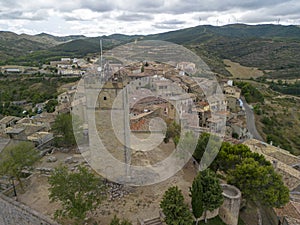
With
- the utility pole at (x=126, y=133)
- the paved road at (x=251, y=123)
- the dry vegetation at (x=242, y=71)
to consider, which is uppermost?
the utility pole at (x=126, y=133)

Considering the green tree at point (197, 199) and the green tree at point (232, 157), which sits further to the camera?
the green tree at point (232, 157)

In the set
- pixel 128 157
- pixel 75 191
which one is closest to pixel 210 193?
pixel 128 157

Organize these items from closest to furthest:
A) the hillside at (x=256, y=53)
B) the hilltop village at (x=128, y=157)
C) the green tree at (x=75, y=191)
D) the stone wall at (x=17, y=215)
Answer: the green tree at (x=75, y=191) → the stone wall at (x=17, y=215) → the hilltop village at (x=128, y=157) → the hillside at (x=256, y=53)

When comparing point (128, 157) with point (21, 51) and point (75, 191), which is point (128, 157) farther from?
point (21, 51)

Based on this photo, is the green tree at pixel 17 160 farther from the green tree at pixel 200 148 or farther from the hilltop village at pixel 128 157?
the green tree at pixel 200 148

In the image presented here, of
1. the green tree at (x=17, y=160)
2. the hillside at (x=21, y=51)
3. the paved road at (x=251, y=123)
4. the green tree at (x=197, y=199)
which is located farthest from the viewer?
the hillside at (x=21, y=51)

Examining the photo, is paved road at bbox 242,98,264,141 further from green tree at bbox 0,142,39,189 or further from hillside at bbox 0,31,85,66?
hillside at bbox 0,31,85,66

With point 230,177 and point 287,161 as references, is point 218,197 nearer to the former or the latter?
point 230,177

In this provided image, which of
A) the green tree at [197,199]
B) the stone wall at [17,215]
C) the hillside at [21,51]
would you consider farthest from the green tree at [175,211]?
the hillside at [21,51]
